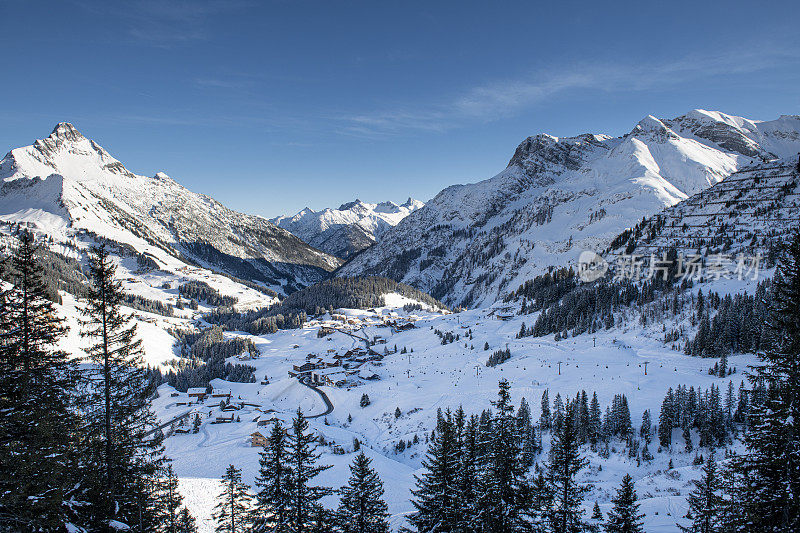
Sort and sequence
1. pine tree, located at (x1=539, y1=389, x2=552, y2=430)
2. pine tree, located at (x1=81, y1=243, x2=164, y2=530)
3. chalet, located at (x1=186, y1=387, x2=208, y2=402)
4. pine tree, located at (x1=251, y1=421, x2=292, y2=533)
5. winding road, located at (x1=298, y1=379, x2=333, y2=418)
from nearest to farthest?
1. pine tree, located at (x1=81, y1=243, x2=164, y2=530)
2. pine tree, located at (x1=251, y1=421, x2=292, y2=533)
3. pine tree, located at (x1=539, y1=389, x2=552, y2=430)
4. winding road, located at (x1=298, y1=379, x2=333, y2=418)
5. chalet, located at (x1=186, y1=387, x2=208, y2=402)

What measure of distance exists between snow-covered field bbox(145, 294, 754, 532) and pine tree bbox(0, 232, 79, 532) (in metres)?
29.1

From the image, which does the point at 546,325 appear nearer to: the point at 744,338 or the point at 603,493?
the point at 744,338

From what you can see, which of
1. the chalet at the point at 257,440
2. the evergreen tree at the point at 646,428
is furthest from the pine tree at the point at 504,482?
the chalet at the point at 257,440

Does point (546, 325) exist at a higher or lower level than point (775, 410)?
lower

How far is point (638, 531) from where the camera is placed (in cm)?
1922

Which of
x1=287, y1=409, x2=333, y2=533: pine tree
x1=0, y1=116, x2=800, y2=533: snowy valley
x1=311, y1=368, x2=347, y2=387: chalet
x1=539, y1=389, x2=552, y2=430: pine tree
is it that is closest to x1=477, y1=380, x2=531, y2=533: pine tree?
x1=0, y1=116, x2=800, y2=533: snowy valley

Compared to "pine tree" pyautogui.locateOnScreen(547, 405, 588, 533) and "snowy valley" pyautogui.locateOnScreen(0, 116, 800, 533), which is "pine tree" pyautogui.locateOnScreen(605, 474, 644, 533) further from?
"snowy valley" pyautogui.locateOnScreen(0, 116, 800, 533)

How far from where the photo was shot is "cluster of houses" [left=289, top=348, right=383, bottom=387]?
10186 cm

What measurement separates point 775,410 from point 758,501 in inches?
136

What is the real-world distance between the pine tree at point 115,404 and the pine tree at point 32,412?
1.09 meters

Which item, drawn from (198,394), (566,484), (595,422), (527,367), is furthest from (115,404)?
(198,394)

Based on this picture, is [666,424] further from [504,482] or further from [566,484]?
[504,482]

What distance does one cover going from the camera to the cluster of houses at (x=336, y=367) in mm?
101863

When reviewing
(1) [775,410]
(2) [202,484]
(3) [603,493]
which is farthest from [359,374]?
(1) [775,410]
